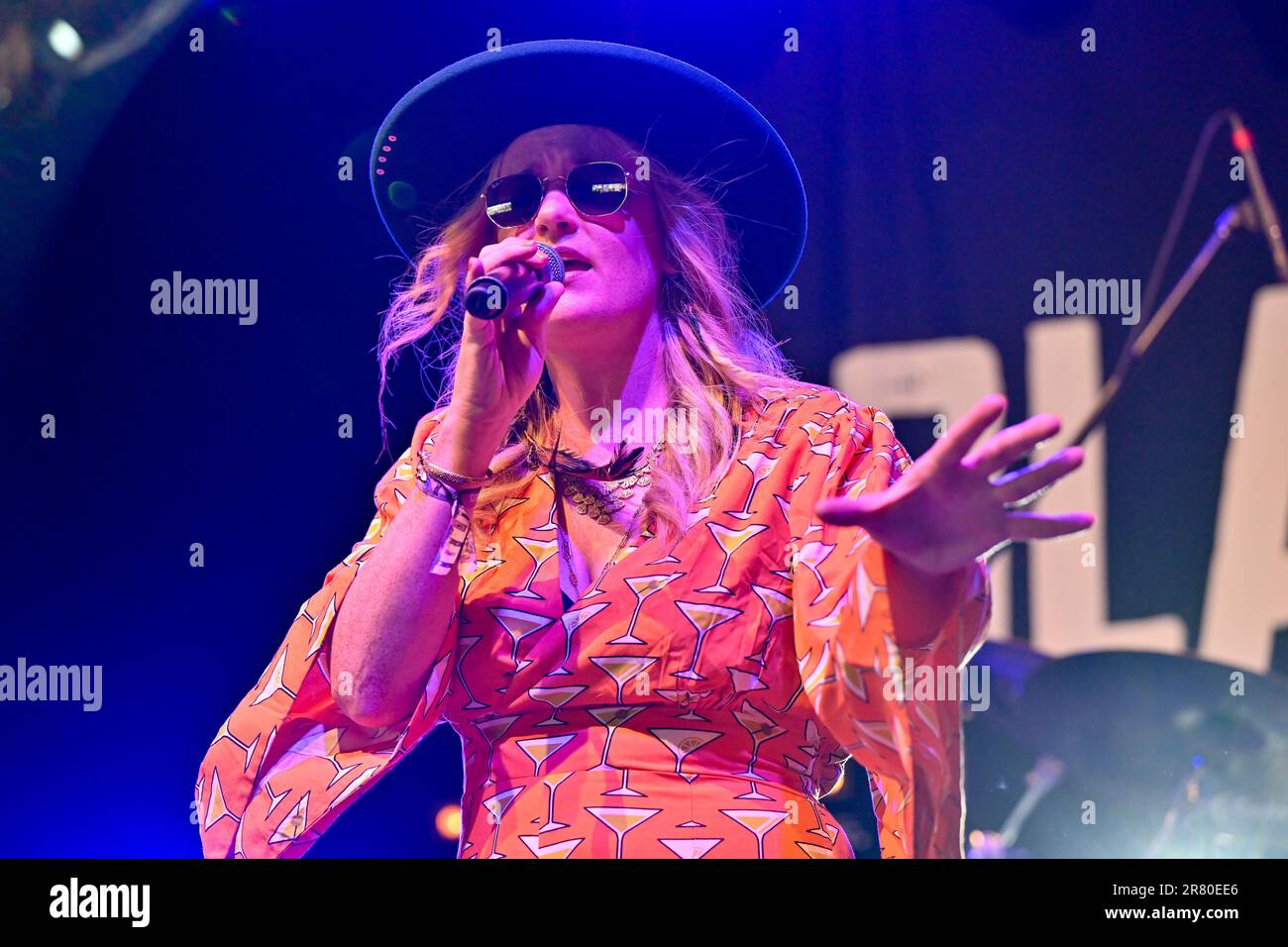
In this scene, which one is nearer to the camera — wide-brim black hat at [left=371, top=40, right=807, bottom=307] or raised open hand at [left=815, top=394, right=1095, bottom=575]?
raised open hand at [left=815, top=394, right=1095, bottom=575]

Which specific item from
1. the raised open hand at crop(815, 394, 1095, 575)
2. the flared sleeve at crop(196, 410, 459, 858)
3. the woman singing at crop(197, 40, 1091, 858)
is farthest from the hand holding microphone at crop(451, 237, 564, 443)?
the raised open hand at crop(815, 394, 1095, 575)

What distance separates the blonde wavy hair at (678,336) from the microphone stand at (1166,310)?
523mm

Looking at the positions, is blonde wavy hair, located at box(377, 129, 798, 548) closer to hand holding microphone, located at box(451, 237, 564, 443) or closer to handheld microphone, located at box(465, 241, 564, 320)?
hand holding microphone, located at box(451, 237, 564, 443)

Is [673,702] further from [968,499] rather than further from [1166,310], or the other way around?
[1166,310]

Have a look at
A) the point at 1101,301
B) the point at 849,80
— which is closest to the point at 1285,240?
the point at 1101,301

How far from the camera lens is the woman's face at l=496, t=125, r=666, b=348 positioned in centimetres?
176

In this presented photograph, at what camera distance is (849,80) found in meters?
2.12

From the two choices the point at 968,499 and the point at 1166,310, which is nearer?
the point at 968,499

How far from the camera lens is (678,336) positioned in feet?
6.08

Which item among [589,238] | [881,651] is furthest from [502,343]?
[881,651]

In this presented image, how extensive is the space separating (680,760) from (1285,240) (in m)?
1.37

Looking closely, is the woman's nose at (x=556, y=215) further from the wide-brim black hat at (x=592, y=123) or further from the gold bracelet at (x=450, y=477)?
the gold bracelet at (x=450, y=477)

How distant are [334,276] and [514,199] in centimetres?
51

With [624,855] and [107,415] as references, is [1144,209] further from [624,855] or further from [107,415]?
[107,415]
